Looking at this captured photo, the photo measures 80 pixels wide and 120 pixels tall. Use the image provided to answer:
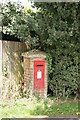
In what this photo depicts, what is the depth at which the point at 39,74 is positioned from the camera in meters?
6.64

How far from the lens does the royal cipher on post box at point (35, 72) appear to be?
6.61 meters

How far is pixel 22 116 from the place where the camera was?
5285 millimetres

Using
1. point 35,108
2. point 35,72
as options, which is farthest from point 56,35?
point 35,108

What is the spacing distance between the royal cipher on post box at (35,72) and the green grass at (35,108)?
410mm

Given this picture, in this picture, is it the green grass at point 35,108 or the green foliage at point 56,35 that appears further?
the green foliage at point 56,35

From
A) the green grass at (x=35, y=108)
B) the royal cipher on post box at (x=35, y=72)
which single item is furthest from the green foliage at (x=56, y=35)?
the green grass at (x=35, y=108)

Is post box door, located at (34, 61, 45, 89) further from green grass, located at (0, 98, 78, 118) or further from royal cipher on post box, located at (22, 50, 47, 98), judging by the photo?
green grass, located at (0, 98, 78, 118)

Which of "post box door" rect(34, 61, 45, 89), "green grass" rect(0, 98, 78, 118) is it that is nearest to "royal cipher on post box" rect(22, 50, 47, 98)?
"post box door" rect(34, 61, 45, 89)

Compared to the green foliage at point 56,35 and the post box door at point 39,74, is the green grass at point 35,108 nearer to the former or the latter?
the post box door at point 39,74

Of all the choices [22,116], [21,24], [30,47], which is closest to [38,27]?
[21,24]

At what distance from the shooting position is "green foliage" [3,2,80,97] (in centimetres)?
626

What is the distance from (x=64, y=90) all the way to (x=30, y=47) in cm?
179

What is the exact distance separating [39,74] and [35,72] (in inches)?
5.5

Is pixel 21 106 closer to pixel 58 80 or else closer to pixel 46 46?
pixel 58 80
